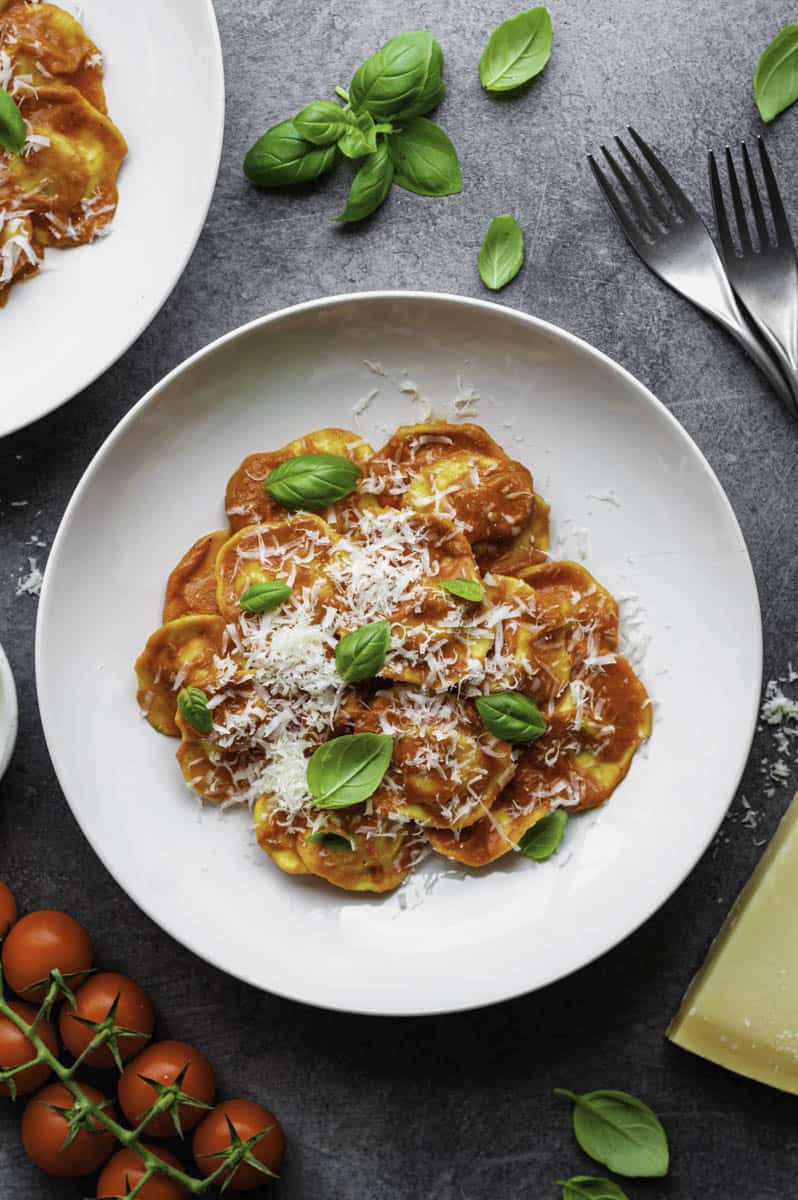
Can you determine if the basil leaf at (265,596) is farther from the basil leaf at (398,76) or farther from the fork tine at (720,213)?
the fork tine at (720,213)

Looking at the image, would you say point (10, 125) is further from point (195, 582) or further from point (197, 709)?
point (197, 709)

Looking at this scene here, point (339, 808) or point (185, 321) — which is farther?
point (185, 321)

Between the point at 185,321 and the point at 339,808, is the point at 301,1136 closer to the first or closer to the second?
the point at 339,808

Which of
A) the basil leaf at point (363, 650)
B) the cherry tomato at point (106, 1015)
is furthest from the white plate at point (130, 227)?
the cherry tomato at point (106, 1015)

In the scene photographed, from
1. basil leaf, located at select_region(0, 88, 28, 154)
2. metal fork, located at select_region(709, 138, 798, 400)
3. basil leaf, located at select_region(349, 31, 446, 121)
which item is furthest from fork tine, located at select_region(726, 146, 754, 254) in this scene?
basil leaf, located at select_region(0, 88, 28, 154)

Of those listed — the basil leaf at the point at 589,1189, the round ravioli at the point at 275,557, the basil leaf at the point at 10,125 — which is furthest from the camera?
the basil leaf at the point at 589,1189

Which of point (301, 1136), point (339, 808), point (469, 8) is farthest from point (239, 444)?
point (301, 1136)

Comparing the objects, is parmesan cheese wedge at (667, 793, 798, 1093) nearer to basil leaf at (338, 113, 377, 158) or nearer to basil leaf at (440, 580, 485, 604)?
basil leaf at (440, 580, 485, 604)

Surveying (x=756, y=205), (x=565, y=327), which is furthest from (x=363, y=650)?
(x=756, y=205)
